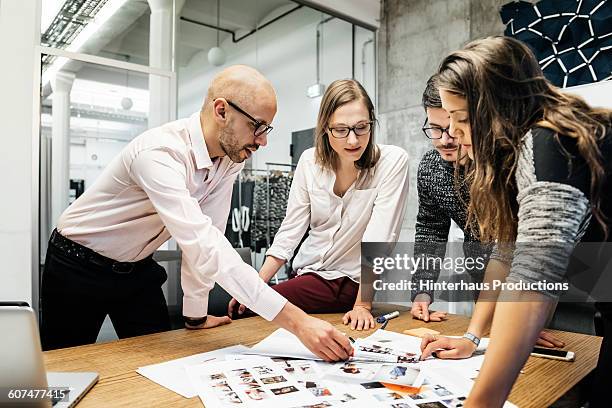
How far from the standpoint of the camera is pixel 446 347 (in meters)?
1.17

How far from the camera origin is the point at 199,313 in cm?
145

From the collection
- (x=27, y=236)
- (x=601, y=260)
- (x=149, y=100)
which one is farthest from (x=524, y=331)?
(x=149, y=100)

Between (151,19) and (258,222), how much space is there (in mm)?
1735

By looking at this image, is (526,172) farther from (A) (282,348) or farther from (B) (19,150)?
(B) (19,150)

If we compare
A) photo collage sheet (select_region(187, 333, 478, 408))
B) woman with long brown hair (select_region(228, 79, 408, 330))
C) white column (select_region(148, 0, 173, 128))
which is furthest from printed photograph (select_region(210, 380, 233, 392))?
white column (select_region(148, 0, 173, 128))

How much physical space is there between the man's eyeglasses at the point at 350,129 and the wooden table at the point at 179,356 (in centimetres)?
74

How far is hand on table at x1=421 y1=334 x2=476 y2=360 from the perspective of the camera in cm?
114

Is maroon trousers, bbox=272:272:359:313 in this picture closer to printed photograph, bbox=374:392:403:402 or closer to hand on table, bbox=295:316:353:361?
hand on table, bbox=295:316:353:361

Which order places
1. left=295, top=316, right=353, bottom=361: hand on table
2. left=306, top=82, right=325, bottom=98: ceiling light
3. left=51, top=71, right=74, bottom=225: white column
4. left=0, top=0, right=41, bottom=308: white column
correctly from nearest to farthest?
left=295, top=316, right=353, bottom=361: hand on table < left=0, top=0, right=41, bottom=308: white column < left=51, top=71, right=74, bottom=225: white column < left=306, top=82, right=325, bottom=98: ceiling light

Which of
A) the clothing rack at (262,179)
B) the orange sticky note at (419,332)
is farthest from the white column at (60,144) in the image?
the orange sticky note at (419,332)

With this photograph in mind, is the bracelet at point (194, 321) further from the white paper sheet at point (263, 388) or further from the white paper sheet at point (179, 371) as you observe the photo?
the white paper sheet at point (263, 388)

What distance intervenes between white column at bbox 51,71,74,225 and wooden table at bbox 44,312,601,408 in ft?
6.44

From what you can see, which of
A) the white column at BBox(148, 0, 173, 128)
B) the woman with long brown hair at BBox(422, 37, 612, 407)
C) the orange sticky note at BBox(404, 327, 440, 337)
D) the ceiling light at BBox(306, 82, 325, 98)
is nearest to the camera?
the woman with long brown hair at BBox(422, 37, 612, 407)

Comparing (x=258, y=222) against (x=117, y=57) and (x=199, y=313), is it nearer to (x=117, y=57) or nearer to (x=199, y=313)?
(x=117, y=57)
